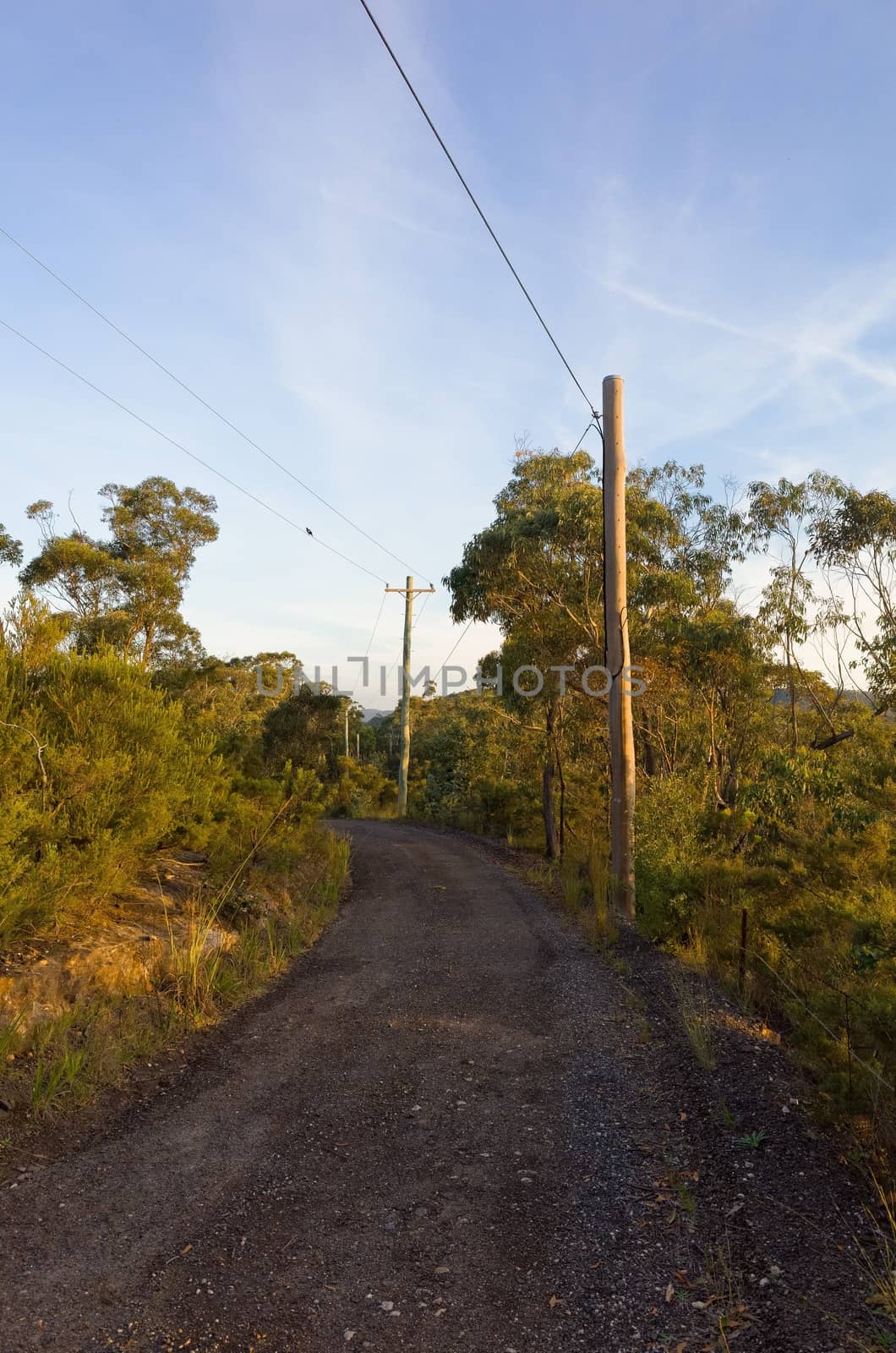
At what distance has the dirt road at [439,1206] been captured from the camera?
3012 millimetres

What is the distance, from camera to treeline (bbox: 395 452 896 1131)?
7.13 metres

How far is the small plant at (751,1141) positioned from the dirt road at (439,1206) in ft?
0.20

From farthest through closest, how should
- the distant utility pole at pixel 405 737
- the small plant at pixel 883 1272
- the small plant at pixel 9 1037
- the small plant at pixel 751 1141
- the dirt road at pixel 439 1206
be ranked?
the distant utility pole at pixel 405 737
the small plant at pixel 9 1037
the small plant at pixel 751 1141
the dirt road at pixel 439 1206
the small plant at pixel 883 1272

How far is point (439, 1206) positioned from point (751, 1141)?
1.74 m

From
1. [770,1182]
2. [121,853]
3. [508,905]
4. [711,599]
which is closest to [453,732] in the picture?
[711,599]

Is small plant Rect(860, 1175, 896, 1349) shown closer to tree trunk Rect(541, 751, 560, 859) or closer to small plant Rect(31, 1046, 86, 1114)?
small plant Rect(31, 1046, 86, 1114)

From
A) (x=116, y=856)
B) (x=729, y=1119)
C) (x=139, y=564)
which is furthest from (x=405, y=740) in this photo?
(x=729, y=1119)

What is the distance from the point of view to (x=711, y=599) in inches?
707

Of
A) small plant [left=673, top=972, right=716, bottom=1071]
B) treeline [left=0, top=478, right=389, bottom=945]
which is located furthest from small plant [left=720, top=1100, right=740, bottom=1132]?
treeline [left=0, top=478, right=389, bottom=945]

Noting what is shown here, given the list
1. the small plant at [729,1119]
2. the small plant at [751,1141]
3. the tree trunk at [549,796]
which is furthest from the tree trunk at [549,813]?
the small plant at [751,1141]

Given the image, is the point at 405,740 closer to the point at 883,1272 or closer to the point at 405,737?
the point at 405,737

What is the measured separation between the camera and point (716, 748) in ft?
52.8

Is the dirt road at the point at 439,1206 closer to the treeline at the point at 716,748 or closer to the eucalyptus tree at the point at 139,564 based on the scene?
the treeline at the point at 716,748

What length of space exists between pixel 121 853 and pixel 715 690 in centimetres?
1173
